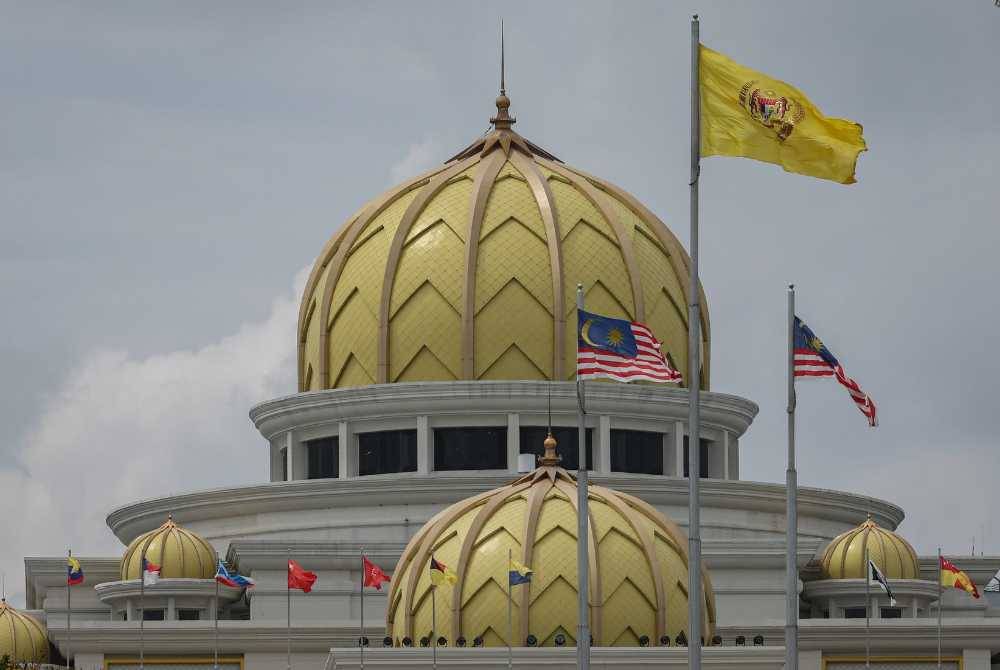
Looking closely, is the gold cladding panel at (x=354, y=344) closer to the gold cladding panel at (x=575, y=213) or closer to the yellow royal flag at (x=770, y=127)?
the gold cladding panel at (x=575, y=213)

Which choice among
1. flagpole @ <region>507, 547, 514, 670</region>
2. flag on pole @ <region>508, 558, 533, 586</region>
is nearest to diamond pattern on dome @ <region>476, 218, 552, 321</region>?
flagpole @ <region>507, 547, 514, 670</region>

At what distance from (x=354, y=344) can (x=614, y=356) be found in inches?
1222

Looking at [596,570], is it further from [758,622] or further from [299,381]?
[299,381]

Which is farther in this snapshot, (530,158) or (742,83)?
(530,158)

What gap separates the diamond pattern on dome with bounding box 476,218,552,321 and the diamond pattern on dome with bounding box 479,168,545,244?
0.15 m

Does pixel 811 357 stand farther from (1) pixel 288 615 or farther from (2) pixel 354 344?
(2) pixel 354 344

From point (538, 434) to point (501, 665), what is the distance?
53.0 ft

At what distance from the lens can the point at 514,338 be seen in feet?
247

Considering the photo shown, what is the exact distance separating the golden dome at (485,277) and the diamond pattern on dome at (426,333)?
0.08 ft

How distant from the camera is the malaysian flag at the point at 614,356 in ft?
153

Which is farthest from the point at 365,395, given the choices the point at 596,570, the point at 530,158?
the point at 596,570

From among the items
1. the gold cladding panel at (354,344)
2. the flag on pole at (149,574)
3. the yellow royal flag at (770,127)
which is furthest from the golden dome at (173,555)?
the yellow royal flag at (770,127)

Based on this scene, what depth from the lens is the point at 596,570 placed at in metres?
60.0

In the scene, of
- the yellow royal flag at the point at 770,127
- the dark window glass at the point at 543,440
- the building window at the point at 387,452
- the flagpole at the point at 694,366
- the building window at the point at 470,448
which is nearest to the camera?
the yellow royal flag at the point at 770,127
